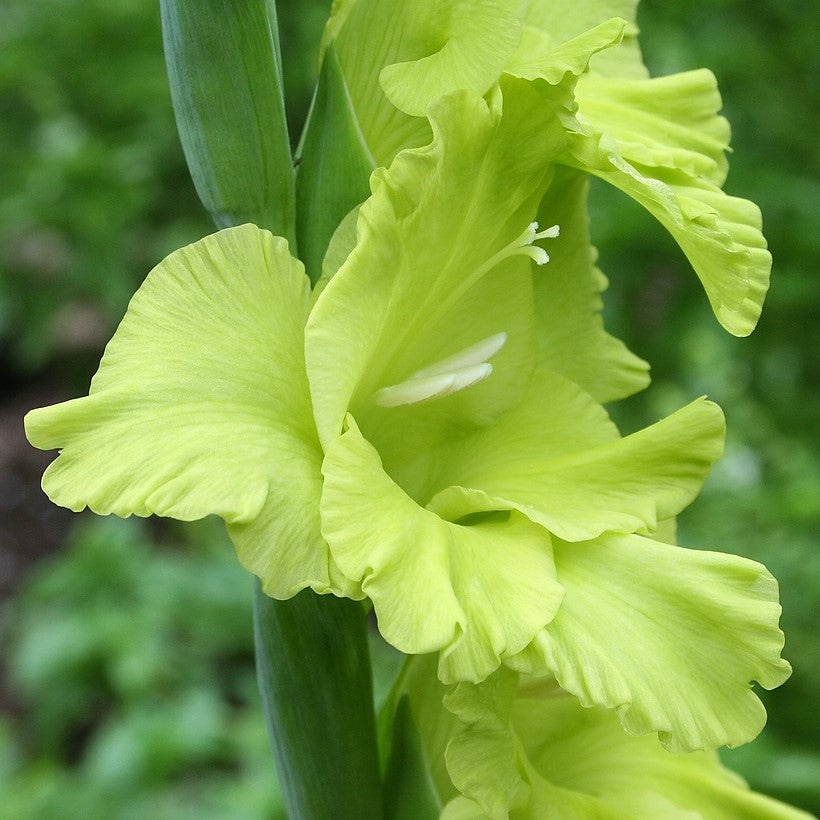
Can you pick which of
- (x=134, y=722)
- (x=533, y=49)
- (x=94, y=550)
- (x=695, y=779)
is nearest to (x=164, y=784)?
(x=134, y=722)

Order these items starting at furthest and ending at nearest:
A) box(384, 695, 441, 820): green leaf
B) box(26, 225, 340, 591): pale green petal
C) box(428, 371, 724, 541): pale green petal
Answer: box(384, 695, 441, 820): green leaf, box(428, 371, 724, 541): pale green petal, box(26, 225, 340, 591): pale green petal

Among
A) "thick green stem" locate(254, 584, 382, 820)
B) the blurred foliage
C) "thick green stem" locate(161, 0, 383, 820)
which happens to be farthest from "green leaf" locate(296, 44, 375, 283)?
the blurred foliage

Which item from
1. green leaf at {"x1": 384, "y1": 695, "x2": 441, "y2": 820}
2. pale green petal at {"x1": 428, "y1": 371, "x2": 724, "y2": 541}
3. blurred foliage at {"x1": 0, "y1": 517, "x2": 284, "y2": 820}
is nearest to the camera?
pale green petal at {"x1": 428, "y1": 371, "x2": 724, "y2": 541}

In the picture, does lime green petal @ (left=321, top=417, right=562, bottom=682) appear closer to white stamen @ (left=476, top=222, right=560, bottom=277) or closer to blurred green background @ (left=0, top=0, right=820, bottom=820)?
white stamen @ (left=476, top=222, right=560, bottom=277)

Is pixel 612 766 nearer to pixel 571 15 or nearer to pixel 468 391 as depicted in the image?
pixel 468 391

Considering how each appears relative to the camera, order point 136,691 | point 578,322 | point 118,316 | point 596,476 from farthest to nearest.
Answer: point 118,316 → point 136,691 → point 578,322 → point 596,476

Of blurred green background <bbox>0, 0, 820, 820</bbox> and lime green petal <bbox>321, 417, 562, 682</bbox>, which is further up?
lime green petal <bbox>321, 417, 562, 682</bbox>

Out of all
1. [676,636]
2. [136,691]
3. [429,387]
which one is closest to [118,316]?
[136,691]
